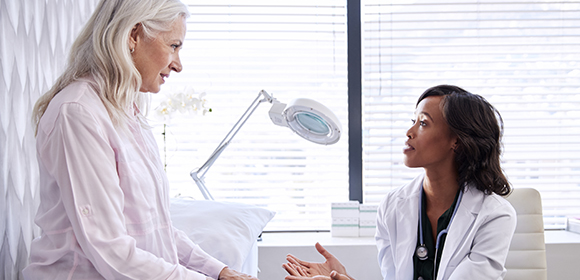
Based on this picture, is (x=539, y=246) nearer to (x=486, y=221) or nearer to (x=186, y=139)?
(x=486, y=221)

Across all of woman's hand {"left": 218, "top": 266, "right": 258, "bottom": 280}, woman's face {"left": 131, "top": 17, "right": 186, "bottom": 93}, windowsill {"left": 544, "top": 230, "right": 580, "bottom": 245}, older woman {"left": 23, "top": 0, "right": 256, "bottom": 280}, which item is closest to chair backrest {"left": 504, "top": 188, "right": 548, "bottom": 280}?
windowsill {"left": 544, "top": 230, "right": 580, "bottom": 245}

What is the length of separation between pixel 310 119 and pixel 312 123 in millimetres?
24

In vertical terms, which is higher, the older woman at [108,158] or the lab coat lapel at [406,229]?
the older woman at [108,158]

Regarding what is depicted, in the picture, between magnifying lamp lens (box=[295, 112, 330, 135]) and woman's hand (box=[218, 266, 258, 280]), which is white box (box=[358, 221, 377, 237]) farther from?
woman's hand (box=[218, 266, 258, 280])

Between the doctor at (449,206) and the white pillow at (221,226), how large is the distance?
0.18m

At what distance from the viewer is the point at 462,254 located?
134 cm

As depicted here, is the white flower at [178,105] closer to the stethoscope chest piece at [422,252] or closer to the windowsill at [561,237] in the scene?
the stethoscope chest piece at [422,252]

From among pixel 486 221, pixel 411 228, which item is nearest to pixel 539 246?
pixel 486 221

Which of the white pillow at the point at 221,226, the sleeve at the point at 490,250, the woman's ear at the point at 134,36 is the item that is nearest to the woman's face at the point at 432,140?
the sleeve at the point at 490,250

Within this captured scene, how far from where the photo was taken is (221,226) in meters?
1.51

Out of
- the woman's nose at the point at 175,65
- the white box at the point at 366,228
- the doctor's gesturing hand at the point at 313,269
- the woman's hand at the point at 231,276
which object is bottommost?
the white box at the point at 366,228

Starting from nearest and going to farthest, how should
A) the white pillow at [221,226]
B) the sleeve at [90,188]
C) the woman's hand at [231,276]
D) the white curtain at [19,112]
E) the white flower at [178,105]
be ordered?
the sleeve at [90,188]
the white curtain at [19,112]
the woman's hand at [231,276]
the white pillow at [221,226]
the white flower at [178,105]

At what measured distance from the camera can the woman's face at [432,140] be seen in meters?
1.48

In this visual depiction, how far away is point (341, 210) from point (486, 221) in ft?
3.19
